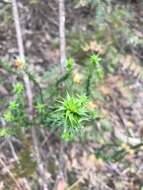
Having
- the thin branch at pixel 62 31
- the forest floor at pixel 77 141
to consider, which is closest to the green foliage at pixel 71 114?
the thin branch at pixel 62 31

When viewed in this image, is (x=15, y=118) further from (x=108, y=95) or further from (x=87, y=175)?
(x=108, y=95)

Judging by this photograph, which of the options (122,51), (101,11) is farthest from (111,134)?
(101,11)

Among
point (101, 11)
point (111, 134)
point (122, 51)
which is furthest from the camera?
point (122, 51)

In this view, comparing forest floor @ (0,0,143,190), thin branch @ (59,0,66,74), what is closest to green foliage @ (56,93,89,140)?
thin branch @ (59,0,66,74)

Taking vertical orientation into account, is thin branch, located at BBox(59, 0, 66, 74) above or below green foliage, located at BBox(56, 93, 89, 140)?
above

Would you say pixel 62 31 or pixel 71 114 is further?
pixel 62 31

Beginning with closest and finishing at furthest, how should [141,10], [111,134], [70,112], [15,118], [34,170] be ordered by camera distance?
[70,112] → [15,118] → [34,170] → [111,134] → [141,10]

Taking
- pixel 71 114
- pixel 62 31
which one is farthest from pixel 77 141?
pixel 71 114

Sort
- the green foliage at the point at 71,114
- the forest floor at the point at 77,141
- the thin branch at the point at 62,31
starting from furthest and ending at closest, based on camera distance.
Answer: the forest floor at the point at 77,141 < the thin branch at the point at 62,31 < the green foliage at the point at 71,114

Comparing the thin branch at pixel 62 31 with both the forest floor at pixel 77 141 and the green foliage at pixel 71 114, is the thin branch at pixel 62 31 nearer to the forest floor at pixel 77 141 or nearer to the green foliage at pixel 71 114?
the forest floor at pixel 77 141

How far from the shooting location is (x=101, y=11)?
9.35 ft

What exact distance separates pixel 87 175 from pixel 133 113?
66cm

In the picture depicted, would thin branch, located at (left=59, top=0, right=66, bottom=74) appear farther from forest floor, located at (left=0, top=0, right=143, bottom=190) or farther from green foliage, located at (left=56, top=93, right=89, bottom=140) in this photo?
green foliage, located at (left=56, top=93, right=89, bottom=140)

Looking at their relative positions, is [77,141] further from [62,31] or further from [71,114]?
[71,114]
